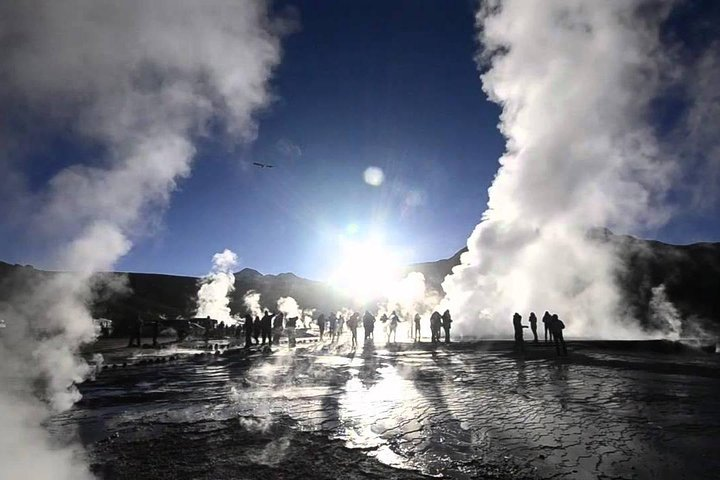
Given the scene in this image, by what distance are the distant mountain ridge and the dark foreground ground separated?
2560cm

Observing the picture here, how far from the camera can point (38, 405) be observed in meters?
7.88

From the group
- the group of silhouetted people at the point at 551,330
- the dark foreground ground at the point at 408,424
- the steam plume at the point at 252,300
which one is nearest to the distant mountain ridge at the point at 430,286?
the steam plume at the point at 252,300

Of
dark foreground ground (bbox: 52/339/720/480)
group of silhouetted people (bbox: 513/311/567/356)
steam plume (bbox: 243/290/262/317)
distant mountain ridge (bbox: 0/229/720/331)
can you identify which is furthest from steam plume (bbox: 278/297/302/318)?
dark foreground ground (bbox: 52/339/720/480)

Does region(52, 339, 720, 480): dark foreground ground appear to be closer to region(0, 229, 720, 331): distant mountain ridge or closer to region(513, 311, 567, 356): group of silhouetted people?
region(513, 311, 567, 356): group of silhouetted people

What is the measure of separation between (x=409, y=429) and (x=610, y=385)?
18.4ft

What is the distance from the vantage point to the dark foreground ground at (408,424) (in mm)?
4512

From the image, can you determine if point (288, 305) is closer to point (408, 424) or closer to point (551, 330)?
point (551, 330)

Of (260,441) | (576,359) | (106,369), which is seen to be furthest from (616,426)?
(106,369)

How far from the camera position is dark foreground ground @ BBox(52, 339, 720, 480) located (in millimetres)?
4512

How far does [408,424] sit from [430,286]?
340ft

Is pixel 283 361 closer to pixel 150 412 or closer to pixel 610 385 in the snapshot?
pixel 150 412

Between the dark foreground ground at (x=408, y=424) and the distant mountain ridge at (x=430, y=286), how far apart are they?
2560 cm

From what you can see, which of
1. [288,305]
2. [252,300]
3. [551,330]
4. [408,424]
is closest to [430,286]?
[288,305]

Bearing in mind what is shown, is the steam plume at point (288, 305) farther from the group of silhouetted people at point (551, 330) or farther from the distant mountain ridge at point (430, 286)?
the group of silhouetted people at point (551, 330)
